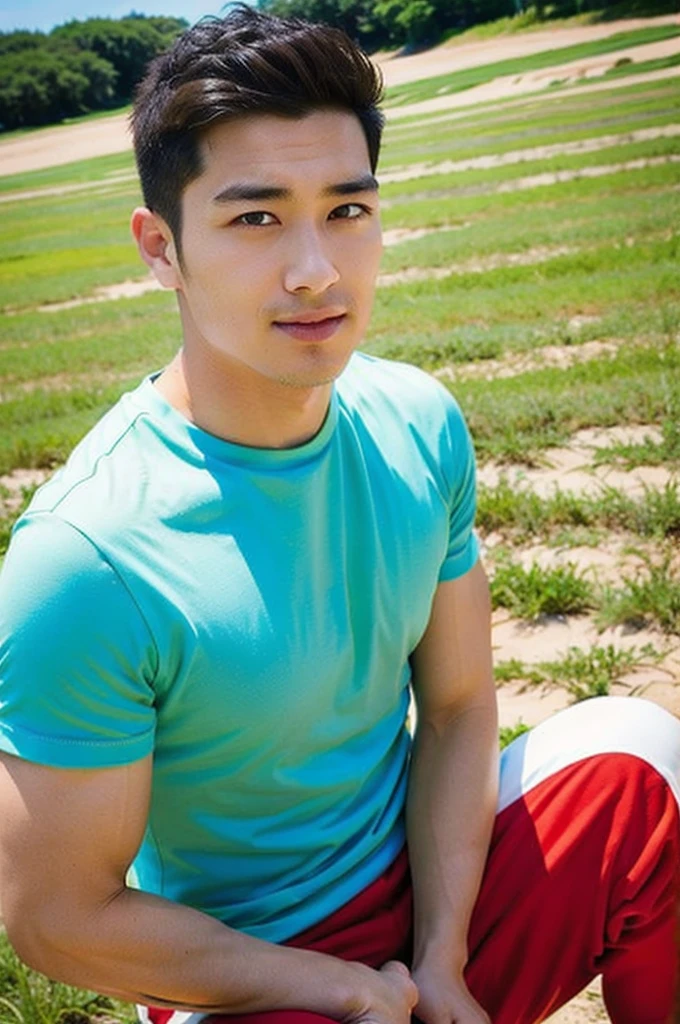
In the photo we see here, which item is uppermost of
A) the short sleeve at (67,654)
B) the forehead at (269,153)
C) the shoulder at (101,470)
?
the forehead at (269,153)

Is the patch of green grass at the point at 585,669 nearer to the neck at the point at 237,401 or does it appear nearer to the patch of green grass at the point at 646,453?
the patch of green grass at the point at 646,453

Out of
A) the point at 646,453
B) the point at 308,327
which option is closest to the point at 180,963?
the point at 308,327

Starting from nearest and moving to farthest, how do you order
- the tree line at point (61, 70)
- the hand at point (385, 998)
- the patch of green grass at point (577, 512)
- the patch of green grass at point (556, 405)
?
the hand at point (385, 998) → the patch of green grass at point (577, 512) → the patch of green grass at point (556, 405) → the tree line at point (61, 70)

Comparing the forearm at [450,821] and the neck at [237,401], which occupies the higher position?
the neck at [237,401]

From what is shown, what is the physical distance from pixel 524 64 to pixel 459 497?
42.0 ft

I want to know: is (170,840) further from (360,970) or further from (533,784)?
Result: (533,784)

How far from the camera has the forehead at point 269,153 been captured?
1437 millimetres

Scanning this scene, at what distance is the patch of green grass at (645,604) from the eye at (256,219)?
2108 millimetres

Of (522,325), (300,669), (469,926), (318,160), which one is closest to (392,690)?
(300,669)

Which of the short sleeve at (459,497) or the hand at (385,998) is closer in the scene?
the hand at (385,998)

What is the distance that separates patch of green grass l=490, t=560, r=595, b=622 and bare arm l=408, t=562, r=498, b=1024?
61.4 inches

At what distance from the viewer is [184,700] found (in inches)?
53.2

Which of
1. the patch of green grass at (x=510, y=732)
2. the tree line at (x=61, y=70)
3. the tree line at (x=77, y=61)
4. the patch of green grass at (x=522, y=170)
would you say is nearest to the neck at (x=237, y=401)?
the patch of green grass at (x=510, y=732)

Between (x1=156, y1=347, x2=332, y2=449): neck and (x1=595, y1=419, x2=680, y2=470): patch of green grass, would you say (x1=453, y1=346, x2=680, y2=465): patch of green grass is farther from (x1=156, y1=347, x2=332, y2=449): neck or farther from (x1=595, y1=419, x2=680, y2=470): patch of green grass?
(x1=156, y1=347, x2=332, y2=449): neck
